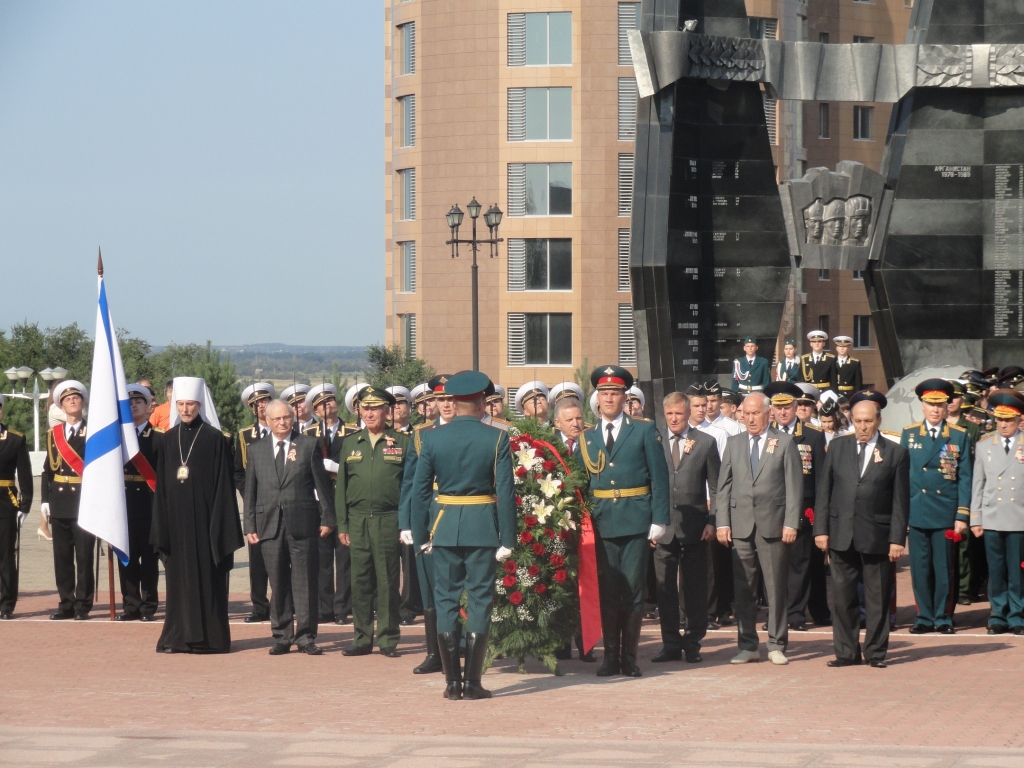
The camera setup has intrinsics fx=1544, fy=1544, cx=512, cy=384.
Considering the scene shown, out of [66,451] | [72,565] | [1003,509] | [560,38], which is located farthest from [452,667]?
[560,38]

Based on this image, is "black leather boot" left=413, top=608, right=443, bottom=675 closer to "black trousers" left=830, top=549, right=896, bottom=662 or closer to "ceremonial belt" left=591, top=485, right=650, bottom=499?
"ceremonial belt" left=591, top=485, right=650, bottom=499

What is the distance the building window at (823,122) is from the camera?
5662cm

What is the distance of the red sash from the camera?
14523 millimetres

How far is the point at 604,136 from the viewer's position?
50219 mm

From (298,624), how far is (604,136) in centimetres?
3972

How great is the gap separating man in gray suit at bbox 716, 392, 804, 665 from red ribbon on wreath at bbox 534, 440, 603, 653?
43.2 inches

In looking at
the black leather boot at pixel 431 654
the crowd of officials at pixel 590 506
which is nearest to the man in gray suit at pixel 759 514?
the crowd of officials at pixel 590 506

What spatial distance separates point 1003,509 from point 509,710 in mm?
5490

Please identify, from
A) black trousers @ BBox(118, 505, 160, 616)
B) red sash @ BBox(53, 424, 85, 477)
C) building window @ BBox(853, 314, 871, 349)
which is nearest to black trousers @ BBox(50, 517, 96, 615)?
black trousers @ BBox(118, 505, 160, 616)

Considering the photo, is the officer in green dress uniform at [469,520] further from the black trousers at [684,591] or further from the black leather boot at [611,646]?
the black trousers at [684,591]

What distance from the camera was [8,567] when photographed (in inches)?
568

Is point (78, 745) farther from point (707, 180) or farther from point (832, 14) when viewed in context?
point (832, 14)

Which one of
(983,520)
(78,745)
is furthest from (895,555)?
(78,745)

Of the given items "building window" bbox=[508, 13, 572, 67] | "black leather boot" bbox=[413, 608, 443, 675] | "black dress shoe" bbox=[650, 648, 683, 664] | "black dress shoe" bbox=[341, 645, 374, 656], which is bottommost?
"black dress shoe" bbox=[341, 645, 374, 656]
